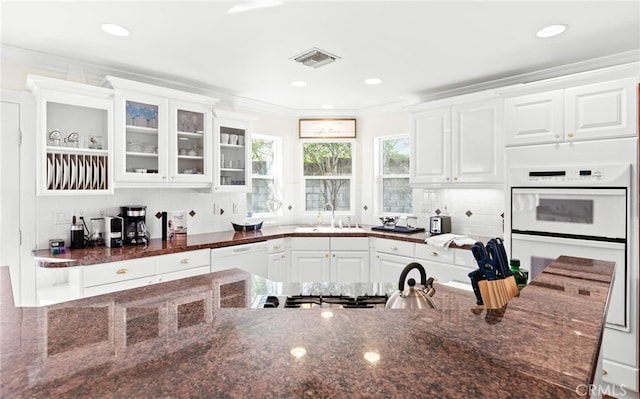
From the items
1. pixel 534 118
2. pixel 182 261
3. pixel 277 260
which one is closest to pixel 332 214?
pixel 277 260

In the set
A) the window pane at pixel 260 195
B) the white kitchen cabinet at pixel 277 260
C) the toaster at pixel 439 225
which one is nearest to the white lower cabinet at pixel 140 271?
the white kitchen cabinet at pixel 277 260

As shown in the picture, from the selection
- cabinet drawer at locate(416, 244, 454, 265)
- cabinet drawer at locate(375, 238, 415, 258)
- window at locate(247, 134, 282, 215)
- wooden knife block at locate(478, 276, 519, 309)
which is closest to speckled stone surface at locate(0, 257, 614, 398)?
wooden knife block at locate(478, 276, 519, 309)

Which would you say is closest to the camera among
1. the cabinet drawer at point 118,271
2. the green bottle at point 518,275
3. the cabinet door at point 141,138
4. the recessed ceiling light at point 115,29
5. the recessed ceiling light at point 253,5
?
the green bottle at point 518,275

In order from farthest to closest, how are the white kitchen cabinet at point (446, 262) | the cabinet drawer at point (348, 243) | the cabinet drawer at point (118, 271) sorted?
the cabinet drawer at point (348, 243)
the white kitchen cabinet at point (446, 262)
the cabinet drawer at point (118, 271)

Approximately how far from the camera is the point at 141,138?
10.7ft

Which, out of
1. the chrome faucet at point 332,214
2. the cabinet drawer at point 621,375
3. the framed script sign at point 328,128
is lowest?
the cabinet drawer at point 621,375

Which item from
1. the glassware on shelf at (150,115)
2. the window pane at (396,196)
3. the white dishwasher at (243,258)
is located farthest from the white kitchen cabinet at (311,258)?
the glassware on shelf at (150,115)

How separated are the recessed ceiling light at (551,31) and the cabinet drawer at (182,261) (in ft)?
10.1

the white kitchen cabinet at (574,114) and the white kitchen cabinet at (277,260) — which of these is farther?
the white kitchen cabinet at (277,260)

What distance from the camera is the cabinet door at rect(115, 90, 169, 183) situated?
3.06 m

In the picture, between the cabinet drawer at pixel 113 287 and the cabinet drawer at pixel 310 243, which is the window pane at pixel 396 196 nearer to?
the cabinet drawer at pixel 310 243

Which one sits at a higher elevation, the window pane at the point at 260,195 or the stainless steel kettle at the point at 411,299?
the window pane at the point at 260,195

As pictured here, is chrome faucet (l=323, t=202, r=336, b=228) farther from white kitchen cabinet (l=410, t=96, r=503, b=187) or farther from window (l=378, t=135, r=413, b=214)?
white kitchen cabinet (l=410, t=96, r=503, b=187)

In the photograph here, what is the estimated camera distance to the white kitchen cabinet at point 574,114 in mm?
2494
